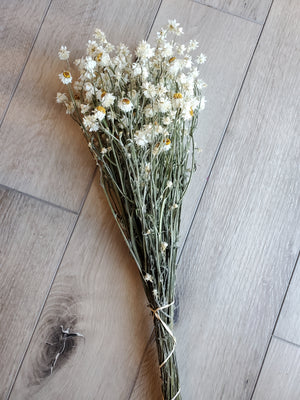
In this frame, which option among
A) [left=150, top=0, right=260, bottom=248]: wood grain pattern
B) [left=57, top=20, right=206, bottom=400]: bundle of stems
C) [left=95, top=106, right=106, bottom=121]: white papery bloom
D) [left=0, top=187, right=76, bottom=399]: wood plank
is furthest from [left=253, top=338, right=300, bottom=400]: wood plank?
[left=95, top=106, right=106, bottom=121]: white papery bloom

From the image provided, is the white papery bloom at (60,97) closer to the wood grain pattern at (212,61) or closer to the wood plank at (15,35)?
the wood plank at (15,35)

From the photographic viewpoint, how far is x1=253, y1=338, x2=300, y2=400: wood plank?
A: 1154mm

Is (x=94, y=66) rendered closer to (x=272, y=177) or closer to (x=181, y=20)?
(x=181, y=20)

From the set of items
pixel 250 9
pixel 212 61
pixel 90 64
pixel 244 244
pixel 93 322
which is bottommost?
pixel 93 322

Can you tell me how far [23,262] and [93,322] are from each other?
23 cm

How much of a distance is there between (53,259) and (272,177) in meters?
0.58

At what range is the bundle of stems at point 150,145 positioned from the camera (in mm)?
1014

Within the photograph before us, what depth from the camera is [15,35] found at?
129cm

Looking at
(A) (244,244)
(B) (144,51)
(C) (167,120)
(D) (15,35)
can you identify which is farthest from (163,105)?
(D) (15,35)

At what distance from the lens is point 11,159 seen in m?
1.24

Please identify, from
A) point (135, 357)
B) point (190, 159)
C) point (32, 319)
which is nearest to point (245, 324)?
point (135, 357)

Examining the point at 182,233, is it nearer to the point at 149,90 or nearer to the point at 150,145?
the point at 150,145

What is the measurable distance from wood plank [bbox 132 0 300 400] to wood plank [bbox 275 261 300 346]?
0.7 inches

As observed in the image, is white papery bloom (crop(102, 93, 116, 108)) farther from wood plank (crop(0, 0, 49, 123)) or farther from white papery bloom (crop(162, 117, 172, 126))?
wood plank (crop(0, 0, 49, 123))
